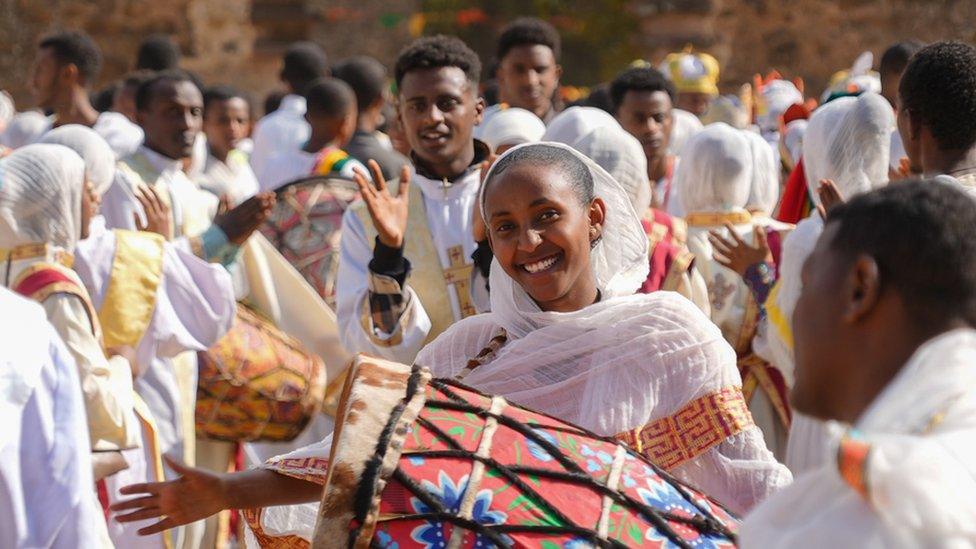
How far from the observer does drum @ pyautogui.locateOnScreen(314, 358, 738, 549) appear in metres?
2.33

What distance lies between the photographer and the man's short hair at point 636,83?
7.62 metres

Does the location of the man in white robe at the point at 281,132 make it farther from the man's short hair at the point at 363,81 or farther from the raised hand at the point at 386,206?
the raised hand at the point at 386,206

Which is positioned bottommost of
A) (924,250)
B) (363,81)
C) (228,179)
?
(228,179)

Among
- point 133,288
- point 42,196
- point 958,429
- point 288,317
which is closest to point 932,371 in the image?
point 958,429

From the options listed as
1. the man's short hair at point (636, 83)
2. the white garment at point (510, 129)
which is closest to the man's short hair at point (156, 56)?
the man's short hair at point (636, 83)

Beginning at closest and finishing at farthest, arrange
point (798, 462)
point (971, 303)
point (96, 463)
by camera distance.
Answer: point (971, 303), point (798, 462), point (96, 463)

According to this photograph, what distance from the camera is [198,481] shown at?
2537mm

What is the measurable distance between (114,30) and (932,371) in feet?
49.6

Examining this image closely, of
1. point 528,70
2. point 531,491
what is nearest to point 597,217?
point 531,491

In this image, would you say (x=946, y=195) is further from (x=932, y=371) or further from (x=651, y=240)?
(x=651, y=240)

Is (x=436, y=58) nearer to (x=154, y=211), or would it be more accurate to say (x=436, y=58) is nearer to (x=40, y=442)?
(x=154, y=211)

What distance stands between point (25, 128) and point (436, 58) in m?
4.76

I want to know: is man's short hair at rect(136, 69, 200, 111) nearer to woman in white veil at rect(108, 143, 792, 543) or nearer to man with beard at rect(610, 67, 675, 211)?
man with beard at rect(610, 67, 675, 211)

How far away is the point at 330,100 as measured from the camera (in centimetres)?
867
